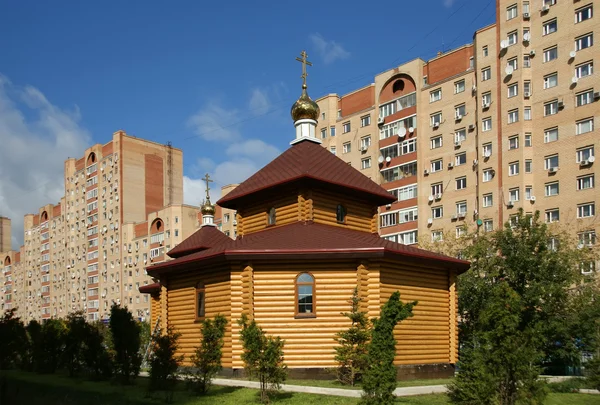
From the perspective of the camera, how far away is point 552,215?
41.7 metres

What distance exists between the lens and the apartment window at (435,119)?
166ft

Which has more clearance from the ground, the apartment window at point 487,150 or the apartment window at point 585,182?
the apartment window at point 487,150

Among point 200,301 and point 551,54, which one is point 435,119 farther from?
point 200,301

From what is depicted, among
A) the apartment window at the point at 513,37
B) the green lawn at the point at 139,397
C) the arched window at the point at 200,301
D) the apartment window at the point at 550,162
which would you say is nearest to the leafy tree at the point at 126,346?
the green lawn at the point at 139,397

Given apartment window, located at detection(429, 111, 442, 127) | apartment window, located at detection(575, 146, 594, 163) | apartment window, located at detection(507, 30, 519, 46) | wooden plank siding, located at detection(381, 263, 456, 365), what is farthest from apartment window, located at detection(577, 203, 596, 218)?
wooden plank siding, located at detection(381, 263, 456, 365)

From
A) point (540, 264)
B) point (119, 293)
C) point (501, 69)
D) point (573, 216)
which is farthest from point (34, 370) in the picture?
point (119, 293)

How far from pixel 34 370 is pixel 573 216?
32.5 meters

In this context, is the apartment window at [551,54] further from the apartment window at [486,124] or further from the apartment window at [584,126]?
the apartment window at [486,124]

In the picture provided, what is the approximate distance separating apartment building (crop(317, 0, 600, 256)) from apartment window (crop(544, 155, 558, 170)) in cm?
7

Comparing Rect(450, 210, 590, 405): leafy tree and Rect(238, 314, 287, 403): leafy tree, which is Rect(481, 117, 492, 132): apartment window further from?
Rect(238, 314, 287, 403): leafy tree

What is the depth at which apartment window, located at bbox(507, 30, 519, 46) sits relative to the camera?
4451 cm

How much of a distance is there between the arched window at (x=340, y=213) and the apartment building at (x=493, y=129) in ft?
70.2

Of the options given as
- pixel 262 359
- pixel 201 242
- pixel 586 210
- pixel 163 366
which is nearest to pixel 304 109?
pixel 201 242

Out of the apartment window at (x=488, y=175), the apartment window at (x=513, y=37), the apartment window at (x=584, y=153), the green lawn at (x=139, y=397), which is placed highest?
the apartment window at (x=513, y=37)
